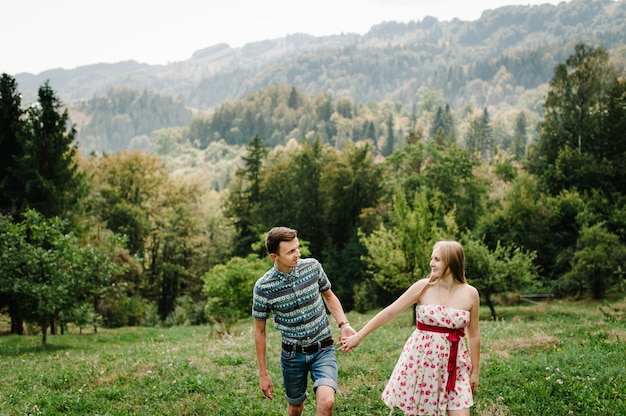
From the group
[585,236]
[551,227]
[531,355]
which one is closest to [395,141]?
[551,227]

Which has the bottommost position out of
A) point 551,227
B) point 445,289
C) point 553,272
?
point 553,272

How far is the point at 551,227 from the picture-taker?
39125 mm

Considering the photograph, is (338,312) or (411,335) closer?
→ (411,335)

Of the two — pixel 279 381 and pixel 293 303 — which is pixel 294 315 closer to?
pixel 293 303

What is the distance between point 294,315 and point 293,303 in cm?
14

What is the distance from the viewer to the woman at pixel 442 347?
5.39 m

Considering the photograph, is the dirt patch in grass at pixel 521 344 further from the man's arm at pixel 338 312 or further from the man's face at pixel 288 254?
the man's face at pixel 288 254

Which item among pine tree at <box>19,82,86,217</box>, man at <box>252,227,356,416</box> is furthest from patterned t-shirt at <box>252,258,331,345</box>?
pine tree at <box>19,82,86,217</box>

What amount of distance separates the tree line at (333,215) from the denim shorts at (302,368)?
14230 mm

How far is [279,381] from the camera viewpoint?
956cm

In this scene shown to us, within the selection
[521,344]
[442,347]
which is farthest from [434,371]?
[521,344]

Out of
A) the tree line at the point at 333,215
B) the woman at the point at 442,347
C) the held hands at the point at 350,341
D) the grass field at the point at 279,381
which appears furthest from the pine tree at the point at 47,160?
the woman at the point at 442,347

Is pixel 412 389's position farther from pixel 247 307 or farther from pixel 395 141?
pixel 395 141

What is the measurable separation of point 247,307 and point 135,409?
821 inches
